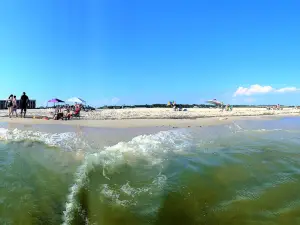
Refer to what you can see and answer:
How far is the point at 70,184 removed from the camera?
5469 mm

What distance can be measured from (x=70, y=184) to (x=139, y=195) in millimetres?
1348

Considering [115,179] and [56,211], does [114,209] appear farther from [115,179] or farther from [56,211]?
[115,179]

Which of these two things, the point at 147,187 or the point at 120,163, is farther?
the point at 120,163

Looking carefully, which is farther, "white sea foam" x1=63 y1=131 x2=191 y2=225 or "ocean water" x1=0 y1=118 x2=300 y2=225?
"white sea foam" x1=63 y1=131 x2=191 y2=225

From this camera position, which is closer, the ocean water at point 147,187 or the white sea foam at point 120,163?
the ocean water at point 147,187

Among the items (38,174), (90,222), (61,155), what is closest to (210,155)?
(61,155)

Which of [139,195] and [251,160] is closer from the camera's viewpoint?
[139,195]

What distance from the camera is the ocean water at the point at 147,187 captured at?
4.17 meters

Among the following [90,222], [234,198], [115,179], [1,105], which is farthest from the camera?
[1,105]

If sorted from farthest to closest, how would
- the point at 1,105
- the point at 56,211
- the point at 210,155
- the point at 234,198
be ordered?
the point at 1,105, the point at 210,155, the point at 234,198, the point at 56,211

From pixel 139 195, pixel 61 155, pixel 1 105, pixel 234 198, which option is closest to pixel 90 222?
Answer: pixel 139 195

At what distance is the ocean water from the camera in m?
4.17

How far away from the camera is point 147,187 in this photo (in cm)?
541

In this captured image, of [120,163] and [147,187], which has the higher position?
[120,163]
